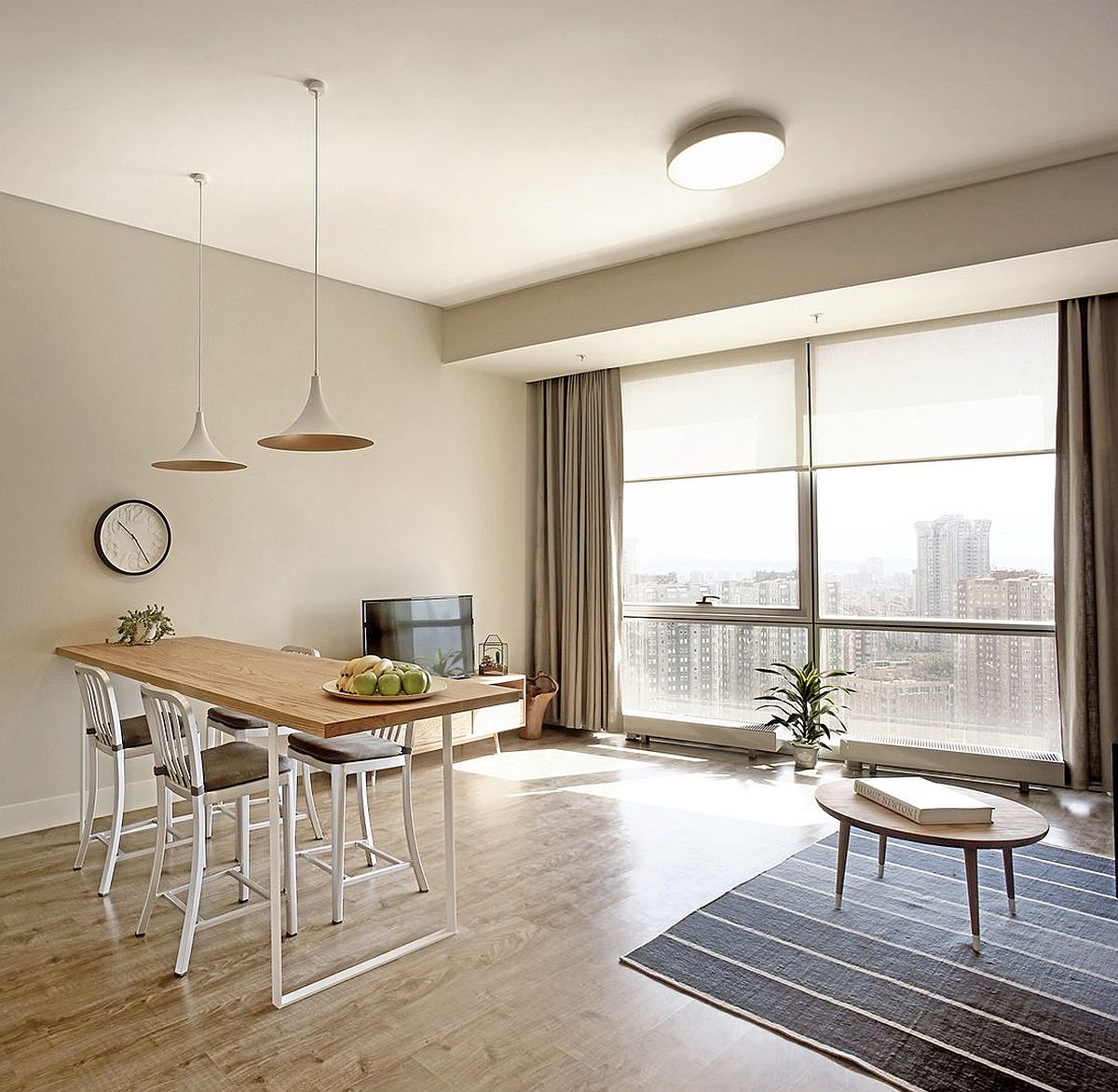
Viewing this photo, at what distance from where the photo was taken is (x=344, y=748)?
3.07 metres

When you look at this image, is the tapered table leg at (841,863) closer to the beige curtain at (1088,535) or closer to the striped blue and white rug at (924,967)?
the striped blue and white rug at (924,967)

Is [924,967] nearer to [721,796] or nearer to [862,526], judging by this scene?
[721,796]

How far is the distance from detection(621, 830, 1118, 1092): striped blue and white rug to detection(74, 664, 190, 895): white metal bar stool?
204cm

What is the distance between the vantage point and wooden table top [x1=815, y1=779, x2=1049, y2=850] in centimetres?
266

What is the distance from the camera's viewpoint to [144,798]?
432cm

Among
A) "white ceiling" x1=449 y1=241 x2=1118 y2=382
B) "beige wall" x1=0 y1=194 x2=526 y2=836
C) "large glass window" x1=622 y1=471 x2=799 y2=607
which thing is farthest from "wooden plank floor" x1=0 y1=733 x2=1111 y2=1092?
"white ceiling" x1=449 y1=241 x2=1118 y2=382

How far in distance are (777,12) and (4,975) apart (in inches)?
147

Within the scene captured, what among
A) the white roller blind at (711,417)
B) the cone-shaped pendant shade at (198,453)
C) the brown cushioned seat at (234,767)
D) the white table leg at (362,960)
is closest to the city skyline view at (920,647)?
the white roller blind at (711,417)

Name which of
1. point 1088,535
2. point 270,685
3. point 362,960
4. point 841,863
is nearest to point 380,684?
point 270,685

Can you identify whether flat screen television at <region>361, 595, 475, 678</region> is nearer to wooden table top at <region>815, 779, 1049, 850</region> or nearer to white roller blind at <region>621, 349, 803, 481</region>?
white roller blind at <region>621, 349, 803, 481</region>

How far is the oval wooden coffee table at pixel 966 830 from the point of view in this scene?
2662mm

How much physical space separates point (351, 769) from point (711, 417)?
11.6 feet

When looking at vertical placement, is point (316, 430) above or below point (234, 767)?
above

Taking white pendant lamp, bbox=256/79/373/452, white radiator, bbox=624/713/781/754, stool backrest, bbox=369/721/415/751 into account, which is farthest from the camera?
white radiator, bbox=624/713/781/754
